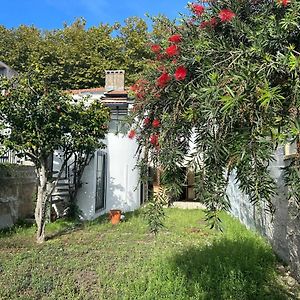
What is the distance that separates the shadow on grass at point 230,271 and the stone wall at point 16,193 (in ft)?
19.4

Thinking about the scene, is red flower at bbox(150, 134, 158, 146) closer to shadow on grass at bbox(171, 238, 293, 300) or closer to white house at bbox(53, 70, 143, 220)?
shadow on grass at bbox(171, 238, 293, 300)

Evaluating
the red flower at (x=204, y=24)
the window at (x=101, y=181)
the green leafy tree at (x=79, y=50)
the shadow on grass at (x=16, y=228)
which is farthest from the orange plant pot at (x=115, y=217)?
the green leafy tree at (x=79, y=50)

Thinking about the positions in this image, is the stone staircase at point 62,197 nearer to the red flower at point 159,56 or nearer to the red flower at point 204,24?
the red flower at point 159,56

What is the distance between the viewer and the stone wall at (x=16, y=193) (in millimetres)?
10469

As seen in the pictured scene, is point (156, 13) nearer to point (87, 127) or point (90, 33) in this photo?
point (87, 127)

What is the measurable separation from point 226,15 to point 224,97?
0.82 meters

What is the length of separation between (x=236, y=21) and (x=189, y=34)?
413 millimetres

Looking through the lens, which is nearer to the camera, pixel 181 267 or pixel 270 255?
pixel 181 267

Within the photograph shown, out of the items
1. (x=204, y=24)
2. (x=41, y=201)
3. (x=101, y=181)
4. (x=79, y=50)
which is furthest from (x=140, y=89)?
(x=79, y=50)

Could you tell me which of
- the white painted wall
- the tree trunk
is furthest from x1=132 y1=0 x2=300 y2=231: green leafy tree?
the white painted wall

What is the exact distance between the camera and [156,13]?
130 inches

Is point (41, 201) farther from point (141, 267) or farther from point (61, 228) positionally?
point (141, 267)

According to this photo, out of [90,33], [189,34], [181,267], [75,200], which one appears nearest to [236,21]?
[189,34]

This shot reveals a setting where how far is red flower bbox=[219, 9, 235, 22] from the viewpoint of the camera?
99.4 inches
